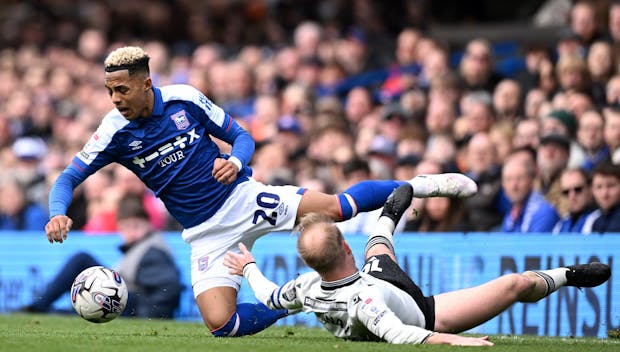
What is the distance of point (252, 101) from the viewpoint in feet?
57.8

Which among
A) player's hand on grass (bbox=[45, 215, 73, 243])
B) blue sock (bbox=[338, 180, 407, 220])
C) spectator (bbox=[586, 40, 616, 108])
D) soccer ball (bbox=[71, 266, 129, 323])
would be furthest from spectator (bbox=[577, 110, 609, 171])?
player's hand on grass (bbox=[45, 215, 73, 243])

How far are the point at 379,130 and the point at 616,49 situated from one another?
10.3ft

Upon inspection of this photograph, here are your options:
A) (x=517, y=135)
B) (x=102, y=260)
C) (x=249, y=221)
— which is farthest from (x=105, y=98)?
(x=249, y=221)

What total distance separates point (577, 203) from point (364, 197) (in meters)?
2.64

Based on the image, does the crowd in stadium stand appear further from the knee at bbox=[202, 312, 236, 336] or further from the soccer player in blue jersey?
the knee at bbox=[202, 312, 236, 336]

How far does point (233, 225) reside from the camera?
9.33 meters

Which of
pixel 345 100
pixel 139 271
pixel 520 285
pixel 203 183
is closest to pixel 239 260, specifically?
pixel 203 183

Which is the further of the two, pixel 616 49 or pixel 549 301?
pixel 616 49

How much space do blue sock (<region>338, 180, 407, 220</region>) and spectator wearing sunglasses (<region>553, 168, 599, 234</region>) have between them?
2313mm

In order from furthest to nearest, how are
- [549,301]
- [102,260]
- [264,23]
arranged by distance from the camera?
[264,23]
[102,260]
[549,301]

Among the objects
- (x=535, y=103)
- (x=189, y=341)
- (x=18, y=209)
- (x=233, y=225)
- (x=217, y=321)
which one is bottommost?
(x=189, y=341)

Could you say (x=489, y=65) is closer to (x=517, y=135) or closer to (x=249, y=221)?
(x=517, y=135)

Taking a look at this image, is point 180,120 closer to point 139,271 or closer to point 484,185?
point 484,185

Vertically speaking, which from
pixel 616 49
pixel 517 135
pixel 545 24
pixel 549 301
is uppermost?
pixel 545 24
